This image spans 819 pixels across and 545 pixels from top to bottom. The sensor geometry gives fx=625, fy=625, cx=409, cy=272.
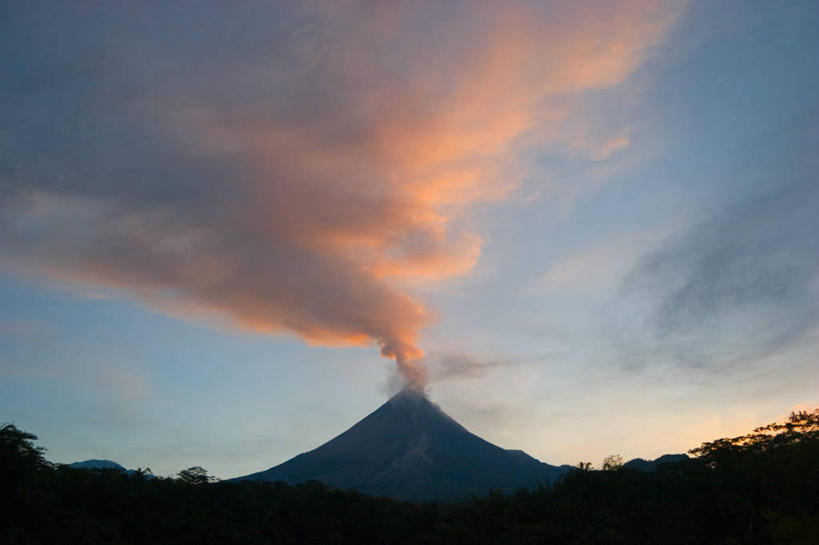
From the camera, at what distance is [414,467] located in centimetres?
17062

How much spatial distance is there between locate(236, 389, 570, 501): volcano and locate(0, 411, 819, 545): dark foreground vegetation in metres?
94.9

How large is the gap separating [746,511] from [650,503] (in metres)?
4.97

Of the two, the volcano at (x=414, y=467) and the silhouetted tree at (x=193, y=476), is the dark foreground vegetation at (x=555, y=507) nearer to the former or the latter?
the silhouetted tree at (x=193, y=476)

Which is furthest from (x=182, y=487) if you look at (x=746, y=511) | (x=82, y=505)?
(x=746, y=511)

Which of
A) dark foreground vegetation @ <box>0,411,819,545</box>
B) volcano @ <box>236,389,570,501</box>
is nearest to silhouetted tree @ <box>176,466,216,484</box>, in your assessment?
dark foreground vegetation @ <box>0,411,819,545</box>

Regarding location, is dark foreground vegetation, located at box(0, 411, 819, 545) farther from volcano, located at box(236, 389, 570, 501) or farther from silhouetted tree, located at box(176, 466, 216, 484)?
volcano, located at box(236, 389, 570, 501)

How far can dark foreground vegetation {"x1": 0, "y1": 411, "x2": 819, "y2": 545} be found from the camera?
3014 cm

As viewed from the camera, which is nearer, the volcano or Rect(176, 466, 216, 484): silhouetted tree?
Rect(176, 466, 216, 484): silhouetted tree

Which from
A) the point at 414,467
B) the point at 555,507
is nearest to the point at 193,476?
the point at 555,507

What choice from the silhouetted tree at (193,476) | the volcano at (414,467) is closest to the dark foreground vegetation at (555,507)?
the silhouetted tree at (193,476)

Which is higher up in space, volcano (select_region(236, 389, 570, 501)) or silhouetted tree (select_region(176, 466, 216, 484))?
volcano (select_region(236, 389, 570, 501))

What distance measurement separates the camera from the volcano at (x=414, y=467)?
152375 mm

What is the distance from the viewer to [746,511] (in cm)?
3003

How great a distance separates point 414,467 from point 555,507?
5575 inches
